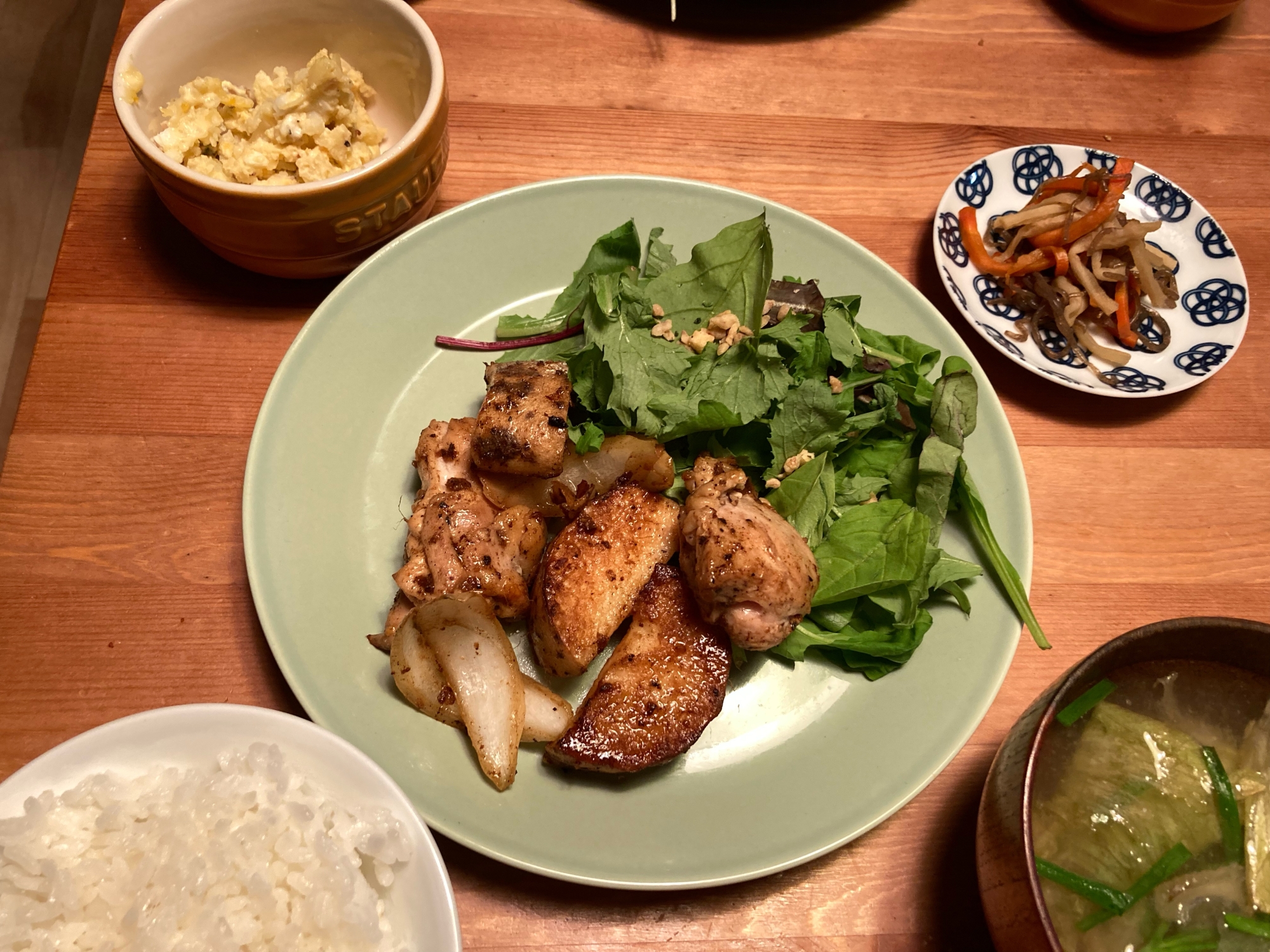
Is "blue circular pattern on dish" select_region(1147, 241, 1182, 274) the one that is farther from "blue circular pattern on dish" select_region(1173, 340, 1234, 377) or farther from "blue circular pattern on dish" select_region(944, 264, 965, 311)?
"blue circular pattern on dish" select_region(944, 264, 965, 311)

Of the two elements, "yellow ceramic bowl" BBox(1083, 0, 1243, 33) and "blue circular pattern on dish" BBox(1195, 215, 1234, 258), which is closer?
"blue circular pattern on dish" BBox(1195, 215, 1234, 258)

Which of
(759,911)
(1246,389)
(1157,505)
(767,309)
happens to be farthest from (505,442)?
(1246,389)

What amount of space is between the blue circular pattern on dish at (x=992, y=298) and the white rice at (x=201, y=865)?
2.20 m

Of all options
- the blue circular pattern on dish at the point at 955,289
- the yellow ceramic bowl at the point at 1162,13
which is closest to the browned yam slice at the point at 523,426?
the blue circular pattern on dish at the point at 955,289

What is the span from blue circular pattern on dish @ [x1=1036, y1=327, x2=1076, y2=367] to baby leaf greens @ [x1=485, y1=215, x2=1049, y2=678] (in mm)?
486

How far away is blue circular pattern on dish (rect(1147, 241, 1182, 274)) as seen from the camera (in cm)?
268

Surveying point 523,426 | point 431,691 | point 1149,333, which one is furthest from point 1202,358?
point 431,691

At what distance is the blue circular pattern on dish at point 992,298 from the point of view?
254cm

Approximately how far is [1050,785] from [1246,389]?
1.77m

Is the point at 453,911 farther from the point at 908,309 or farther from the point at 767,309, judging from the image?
the point at 908,309

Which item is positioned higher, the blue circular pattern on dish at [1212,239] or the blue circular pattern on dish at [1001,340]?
the blue circular pattern on dish at [1212,239]

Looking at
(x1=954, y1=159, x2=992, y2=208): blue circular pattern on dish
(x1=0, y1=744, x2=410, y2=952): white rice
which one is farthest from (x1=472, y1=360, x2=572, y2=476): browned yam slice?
(x1=954, y1=159, x2=992, y2=208): blue circular pattern on dish

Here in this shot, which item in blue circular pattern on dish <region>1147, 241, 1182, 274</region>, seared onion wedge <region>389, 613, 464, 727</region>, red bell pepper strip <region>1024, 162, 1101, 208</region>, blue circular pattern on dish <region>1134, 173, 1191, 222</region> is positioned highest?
red bell pepper strip <region>1024, 162, 1101, 208</region>

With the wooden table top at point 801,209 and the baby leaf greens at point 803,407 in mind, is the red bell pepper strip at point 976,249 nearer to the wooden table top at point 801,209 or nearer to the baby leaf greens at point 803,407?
the wooden table top at point 801,209
